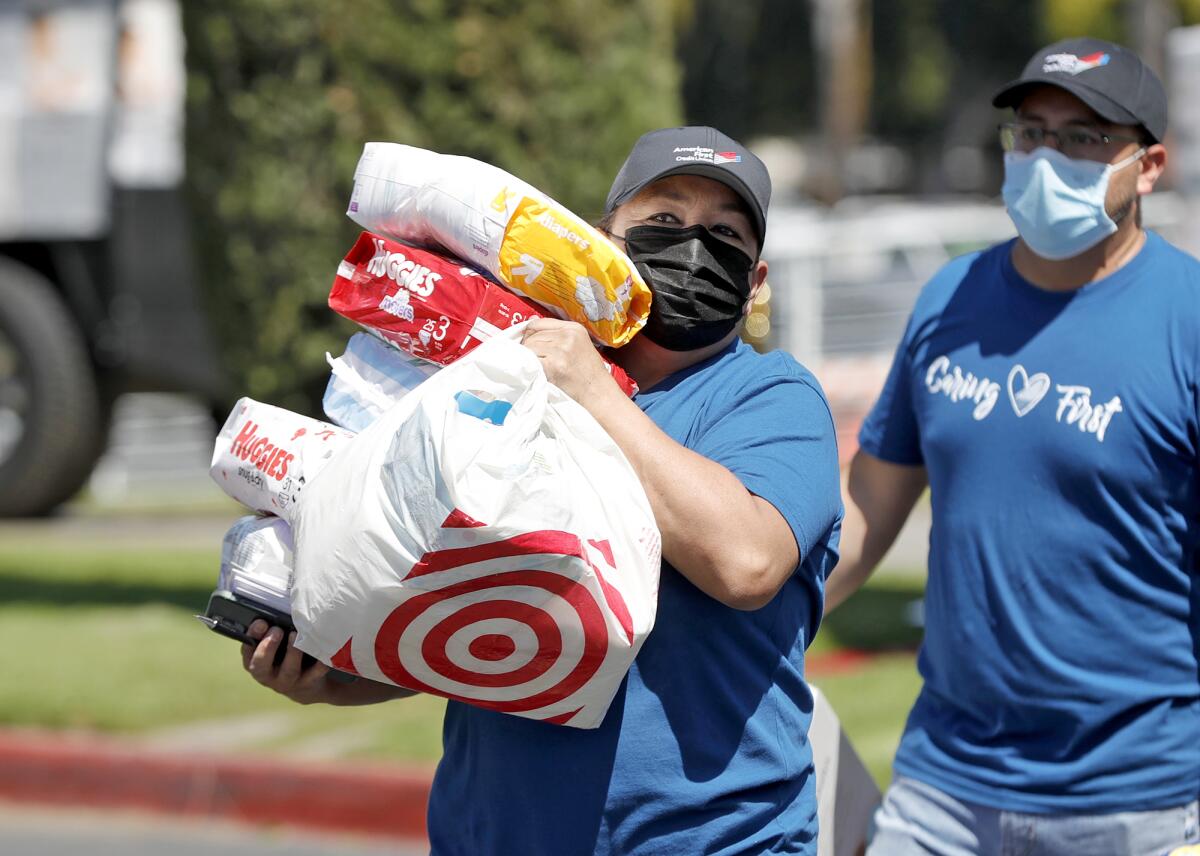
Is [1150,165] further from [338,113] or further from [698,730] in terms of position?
[338,113]

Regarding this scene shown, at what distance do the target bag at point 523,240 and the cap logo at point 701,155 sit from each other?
168 millimetres

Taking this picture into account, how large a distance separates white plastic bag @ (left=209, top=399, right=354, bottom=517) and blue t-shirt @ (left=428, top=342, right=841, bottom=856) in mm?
436

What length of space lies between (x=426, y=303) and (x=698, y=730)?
2.31 ft

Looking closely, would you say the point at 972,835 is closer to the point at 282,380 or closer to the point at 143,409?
the point at 282,380

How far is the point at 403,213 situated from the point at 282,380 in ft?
19.7

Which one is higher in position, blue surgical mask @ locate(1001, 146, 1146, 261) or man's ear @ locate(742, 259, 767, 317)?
blue surgical mask @ locate(1001, 146, 1146, 261)

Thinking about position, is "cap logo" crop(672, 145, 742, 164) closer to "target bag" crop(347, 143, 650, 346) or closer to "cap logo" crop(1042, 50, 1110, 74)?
"target bag" crop(347, 143, 650, 346)

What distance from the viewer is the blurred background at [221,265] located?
7.44 metres

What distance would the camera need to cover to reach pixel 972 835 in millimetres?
3127

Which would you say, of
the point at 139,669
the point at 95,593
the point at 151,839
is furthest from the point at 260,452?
the point at 95,593

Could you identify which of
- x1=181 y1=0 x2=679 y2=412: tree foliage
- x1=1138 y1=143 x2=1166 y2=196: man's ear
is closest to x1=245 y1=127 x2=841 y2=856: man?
x1=1138 y1=143 x2=1166 y2=196: man's ear

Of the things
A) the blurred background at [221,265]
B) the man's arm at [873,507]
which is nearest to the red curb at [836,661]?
the blurred background at [221,265]

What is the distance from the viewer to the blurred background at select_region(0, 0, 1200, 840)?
7.44m

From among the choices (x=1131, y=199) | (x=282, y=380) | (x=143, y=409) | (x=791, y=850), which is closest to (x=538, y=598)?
(x=791, y=850)
